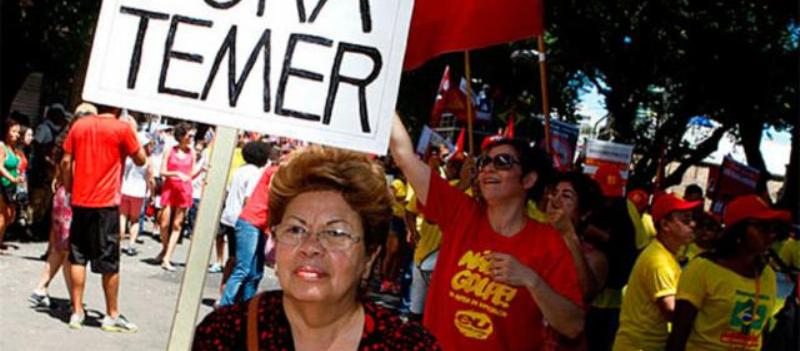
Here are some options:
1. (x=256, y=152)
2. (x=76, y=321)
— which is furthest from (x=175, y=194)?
(x=76, y=321)

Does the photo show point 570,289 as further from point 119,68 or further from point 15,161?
point 15,161

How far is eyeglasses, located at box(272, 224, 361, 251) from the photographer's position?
281 centimetres

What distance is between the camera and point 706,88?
29.8 m

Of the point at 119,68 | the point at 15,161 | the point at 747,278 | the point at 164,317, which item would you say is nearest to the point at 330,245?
the point at 119,68

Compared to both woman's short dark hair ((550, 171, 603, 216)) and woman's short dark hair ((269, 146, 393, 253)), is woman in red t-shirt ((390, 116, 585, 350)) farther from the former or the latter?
woman's short dark hair ((550, 171, 603, 216))

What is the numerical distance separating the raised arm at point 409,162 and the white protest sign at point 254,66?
4.35 ft

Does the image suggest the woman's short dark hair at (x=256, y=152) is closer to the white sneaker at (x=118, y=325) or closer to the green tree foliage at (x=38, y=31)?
the white sneaker at (x=118, y=325)

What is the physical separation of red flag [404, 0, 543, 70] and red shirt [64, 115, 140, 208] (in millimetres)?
3659

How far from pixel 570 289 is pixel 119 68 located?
1943mm

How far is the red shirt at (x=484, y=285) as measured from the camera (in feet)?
13.8

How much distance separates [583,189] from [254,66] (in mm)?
3670

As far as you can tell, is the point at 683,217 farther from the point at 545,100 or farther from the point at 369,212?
the point at 369,212

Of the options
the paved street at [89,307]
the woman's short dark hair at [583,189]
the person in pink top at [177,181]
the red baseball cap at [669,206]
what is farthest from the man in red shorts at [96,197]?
the person in pink top at [177,181]

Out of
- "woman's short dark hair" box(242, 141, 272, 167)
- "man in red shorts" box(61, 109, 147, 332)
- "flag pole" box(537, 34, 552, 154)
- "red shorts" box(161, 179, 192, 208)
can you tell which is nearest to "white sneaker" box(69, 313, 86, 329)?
"man in red shorts" box(61, 109, 147, 332)
